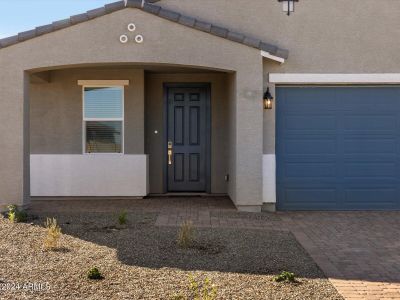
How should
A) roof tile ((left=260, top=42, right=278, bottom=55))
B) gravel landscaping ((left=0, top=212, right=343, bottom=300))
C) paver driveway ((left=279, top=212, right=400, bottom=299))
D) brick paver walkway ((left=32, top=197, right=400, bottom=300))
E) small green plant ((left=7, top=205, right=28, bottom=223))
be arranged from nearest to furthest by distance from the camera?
gravel landscaping ((left=0, top=212, right=343, bottom=300))
paver driveway ((left=279, top=212, right=400, bottom=299))
brick paver walkway ((left=32, top=197, right=400, bottom=300))
small green plant ((left=7, top=205, right=28, bottom=223))
roof tile ((left=260, top=42, right=278, bottom=55))

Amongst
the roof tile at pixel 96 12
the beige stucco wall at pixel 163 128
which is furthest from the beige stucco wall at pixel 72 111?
the roof tile at pixel 96 12

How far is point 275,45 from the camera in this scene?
403 inches

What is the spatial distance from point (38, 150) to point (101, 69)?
242 cm

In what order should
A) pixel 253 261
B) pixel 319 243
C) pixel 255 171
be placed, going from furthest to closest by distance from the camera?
1. pixel 255 171
2. pixel 319 243
3. pixel 253 261

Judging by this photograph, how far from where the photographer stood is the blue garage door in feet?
33.9

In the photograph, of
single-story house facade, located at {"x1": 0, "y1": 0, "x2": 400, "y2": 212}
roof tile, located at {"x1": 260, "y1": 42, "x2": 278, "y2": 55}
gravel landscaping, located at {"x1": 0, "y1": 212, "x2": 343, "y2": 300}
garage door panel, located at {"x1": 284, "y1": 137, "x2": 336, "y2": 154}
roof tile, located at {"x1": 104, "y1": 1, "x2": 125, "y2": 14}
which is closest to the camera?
gravel landscaping, located at {"x1": 0, "y1": 212, "x2": 343, "y2": 300}

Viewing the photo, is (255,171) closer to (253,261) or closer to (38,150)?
(253,261)

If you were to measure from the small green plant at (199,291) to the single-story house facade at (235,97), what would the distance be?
462cm

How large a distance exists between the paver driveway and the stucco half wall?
1482 mm

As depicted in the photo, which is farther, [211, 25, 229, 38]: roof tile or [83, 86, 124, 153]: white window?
[83, 86, 124, 153]: white window

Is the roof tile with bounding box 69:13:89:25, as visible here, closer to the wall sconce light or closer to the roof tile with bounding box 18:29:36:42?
the roof tile with bounding box 18:29:36:42

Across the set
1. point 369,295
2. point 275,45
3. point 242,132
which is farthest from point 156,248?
point 275,45

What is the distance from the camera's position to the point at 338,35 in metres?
10.2

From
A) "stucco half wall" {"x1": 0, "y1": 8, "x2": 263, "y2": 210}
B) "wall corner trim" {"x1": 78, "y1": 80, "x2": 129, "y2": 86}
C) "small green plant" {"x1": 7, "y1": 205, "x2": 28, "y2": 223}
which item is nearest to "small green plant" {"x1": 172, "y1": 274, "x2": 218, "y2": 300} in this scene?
"small green plant" {"x1": 7, "y1": 205, "x2": 28, "y2": 223}
